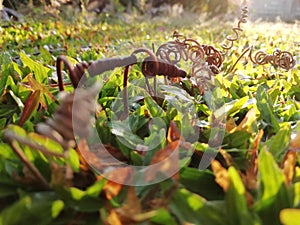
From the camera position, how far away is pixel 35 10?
28.1 feet

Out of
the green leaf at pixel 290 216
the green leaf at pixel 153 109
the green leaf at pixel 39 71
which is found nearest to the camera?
the green leaf at pixel 290 216

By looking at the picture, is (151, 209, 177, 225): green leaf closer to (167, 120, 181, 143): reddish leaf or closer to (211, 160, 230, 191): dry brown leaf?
(211, 160, 230, 191): dry brown leaf

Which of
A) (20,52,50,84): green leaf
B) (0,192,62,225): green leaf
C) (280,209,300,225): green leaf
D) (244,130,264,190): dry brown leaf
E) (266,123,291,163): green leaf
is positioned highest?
(280,209,300,225): green leaf

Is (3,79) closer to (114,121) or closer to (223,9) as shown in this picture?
(114,121)

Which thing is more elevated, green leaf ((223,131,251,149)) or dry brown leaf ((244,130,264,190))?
dry brown leaf ((244,130,264,190))

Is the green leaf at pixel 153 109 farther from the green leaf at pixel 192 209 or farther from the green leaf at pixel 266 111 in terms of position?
the green leaf at pixel 192 209

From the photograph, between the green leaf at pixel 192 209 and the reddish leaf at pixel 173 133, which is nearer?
the green leaf at pixel 192 209

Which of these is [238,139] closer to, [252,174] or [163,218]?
[252,174]

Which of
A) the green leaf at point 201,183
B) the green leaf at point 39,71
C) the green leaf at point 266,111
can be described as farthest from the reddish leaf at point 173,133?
the green leaf at point 39,71

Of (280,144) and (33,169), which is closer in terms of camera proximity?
(33,169)

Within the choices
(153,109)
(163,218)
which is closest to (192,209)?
(163,218)

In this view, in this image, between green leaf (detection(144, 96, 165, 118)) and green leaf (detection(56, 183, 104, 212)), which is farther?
green leaf (detection(144, 96, 165, 118))

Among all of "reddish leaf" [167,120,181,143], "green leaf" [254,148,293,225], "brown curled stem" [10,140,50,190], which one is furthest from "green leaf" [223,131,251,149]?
"brown curled stem" [10,140,50,190]

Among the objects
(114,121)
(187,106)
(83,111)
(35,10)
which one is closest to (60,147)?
(83,111)
